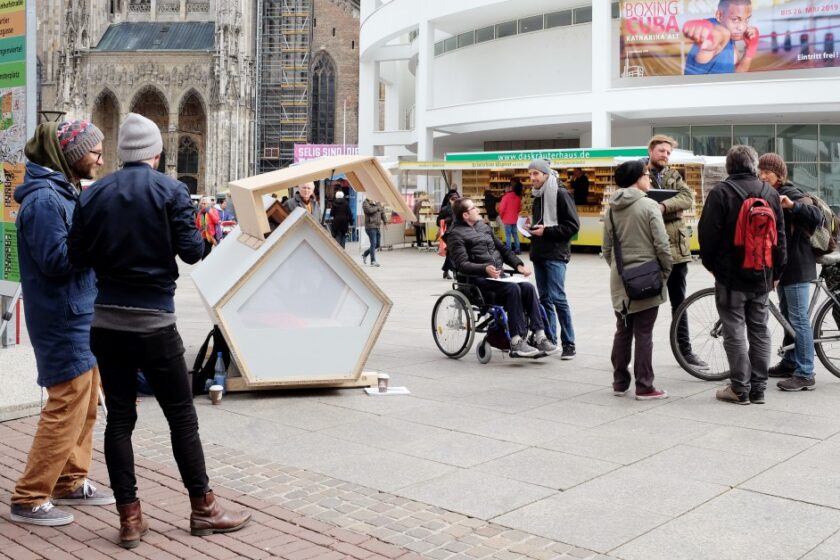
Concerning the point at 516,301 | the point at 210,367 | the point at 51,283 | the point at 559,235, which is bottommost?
the point at 210,367

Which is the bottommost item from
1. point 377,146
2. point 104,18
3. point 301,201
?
point 301,201

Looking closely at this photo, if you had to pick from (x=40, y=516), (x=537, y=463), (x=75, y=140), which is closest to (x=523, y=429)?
(x=537, y=463)

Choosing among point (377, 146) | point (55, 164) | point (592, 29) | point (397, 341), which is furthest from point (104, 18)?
point (55, 164)

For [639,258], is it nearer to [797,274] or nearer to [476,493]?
[797,274]

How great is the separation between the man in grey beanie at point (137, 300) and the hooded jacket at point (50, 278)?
0.90 ft

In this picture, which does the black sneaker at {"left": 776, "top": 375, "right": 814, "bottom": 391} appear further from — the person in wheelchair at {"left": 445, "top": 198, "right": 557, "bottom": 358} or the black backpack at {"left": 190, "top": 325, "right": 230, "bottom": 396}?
the black backpack at {"left": 190, "top": 325, "right": 230, "bottom": 396}

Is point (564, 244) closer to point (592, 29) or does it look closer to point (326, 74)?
point (592, 29)

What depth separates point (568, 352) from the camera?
30.2 feet

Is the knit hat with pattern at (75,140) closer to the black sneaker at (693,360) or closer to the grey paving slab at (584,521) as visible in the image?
the grey paving slab at (584,521)

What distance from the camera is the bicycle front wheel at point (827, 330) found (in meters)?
7.70

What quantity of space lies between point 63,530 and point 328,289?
339cm

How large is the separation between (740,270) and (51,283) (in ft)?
15.5

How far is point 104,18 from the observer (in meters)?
71.4

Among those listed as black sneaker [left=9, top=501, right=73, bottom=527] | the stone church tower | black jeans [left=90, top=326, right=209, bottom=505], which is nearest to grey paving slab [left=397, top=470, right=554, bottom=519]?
black jeans [left=90, top=326, right=209, bottom=505]
